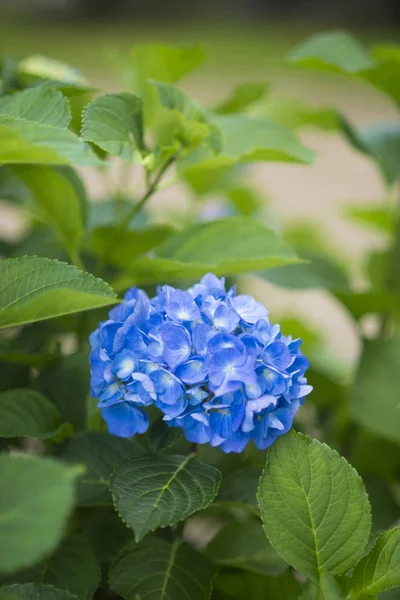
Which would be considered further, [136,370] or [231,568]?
[231,568]

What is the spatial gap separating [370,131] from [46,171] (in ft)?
1.46

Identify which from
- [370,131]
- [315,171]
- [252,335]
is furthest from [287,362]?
[315,171]

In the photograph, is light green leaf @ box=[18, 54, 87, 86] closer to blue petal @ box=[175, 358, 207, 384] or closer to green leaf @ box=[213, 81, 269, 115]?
green leaf @ box=[213, 81, 269, 115]

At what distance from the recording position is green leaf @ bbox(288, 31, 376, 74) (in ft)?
2.44

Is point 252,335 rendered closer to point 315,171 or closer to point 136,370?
point 136,370

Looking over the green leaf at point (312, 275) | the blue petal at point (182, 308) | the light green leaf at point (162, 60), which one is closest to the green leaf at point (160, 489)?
the blue petal at point (182, 308)

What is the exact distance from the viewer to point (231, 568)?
67cm

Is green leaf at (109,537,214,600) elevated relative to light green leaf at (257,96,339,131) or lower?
lower

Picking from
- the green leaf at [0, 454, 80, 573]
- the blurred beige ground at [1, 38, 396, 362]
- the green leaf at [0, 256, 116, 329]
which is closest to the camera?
the green leaf at [0, 454, 80, 573]

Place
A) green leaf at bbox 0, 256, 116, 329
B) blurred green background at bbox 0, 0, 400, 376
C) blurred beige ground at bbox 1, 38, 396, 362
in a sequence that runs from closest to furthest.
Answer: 1. green leaf at bbox 0, 256, 116, 329
2. blurred beige ground at bbox 1, 38, 396, 362
3. blurred green background at bbox 0, 0, 400, 376

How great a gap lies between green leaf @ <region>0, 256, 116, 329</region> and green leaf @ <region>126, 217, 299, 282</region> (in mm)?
119

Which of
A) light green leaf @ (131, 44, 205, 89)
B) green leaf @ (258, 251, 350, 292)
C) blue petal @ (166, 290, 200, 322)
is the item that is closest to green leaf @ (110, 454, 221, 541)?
blue petal @ (166, 290, 200, 322)

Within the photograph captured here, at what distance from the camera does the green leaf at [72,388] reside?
0.62 metres

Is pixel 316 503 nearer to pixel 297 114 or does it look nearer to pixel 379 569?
pixel 379 569
